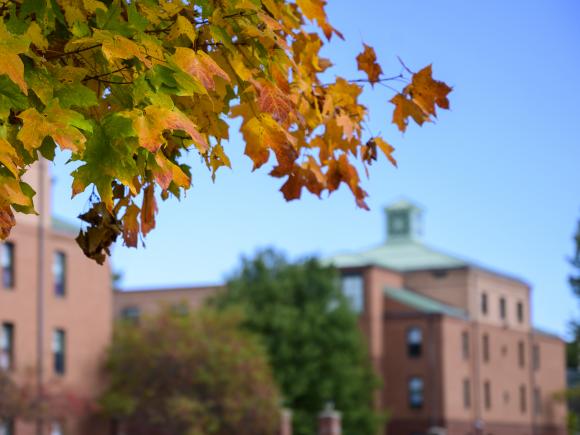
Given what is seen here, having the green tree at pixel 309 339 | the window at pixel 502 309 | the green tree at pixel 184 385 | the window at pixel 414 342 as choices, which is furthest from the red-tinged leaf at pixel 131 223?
the window at pixel 502 309

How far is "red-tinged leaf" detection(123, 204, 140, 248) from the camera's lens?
21.0 feet

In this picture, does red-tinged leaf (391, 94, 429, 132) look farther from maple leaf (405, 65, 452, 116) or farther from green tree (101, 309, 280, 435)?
green tree (101, 309, 280, 435)

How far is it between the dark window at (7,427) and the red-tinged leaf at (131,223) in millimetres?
37730

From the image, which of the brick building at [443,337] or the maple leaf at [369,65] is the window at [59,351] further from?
the maple leaf at [369,65]

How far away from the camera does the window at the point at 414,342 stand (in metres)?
74.5

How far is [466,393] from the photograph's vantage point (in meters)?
76.9

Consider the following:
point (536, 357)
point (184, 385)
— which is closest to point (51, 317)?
point (184, 385)

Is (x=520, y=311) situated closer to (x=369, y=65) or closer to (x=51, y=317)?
(x=51, y=317)

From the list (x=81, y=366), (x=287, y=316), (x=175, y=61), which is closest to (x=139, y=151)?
(x=175, y=61)

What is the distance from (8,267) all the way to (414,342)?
36.1 metres

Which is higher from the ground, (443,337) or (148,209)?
(443,337)

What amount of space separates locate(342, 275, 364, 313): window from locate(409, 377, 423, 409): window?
537 centimetres

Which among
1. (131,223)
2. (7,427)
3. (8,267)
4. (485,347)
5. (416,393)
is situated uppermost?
(8,267)

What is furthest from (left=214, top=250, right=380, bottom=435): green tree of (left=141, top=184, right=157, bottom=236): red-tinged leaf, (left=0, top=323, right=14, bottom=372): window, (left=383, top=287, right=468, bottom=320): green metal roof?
(left=141, top=184, right=157, bottom=236): red-tinged leaf
